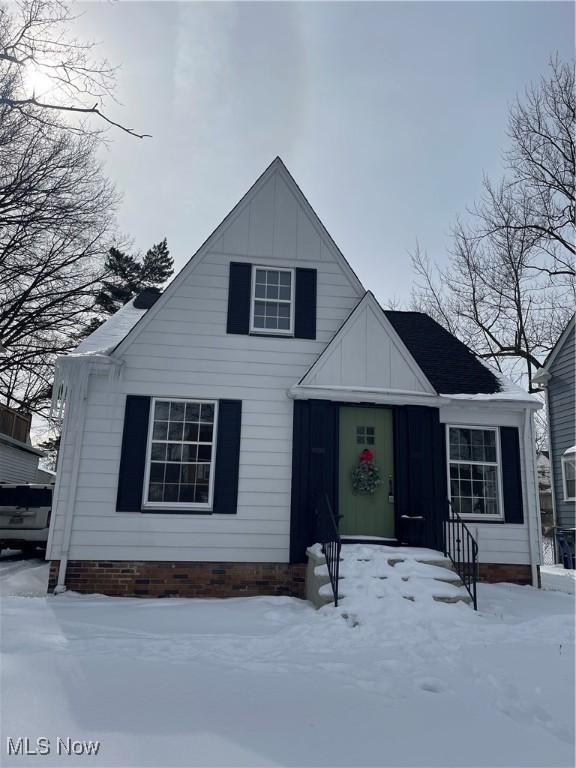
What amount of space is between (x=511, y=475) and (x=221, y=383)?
5.24 m

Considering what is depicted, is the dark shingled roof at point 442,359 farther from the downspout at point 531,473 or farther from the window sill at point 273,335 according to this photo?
the window sill at point 273,335

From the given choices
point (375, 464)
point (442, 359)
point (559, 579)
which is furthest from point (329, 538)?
point (559, 579)

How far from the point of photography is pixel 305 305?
8.58 meters

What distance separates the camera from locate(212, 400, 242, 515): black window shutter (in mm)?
7707

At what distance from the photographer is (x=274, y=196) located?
29.0 ft

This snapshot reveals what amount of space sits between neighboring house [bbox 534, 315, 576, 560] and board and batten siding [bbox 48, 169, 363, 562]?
7547 mm

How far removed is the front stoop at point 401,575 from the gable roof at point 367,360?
8.16 ft

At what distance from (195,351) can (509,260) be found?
625 inches

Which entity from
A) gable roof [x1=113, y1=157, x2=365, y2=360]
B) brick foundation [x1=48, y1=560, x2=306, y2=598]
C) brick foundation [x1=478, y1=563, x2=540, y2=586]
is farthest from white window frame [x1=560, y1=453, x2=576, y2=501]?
brick foundation [x1=48, y1=560, x2=306, y2=598]

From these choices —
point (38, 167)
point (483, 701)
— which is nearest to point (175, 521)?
point (483, 701)

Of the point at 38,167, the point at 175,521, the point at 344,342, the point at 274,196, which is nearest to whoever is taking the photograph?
the point at 175,521

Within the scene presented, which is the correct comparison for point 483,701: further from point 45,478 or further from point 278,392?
point 45,478

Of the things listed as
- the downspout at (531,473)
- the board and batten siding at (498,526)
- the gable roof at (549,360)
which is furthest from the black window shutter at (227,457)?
the gable roof at (549,360)

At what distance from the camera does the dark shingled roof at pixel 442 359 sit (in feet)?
29.5
